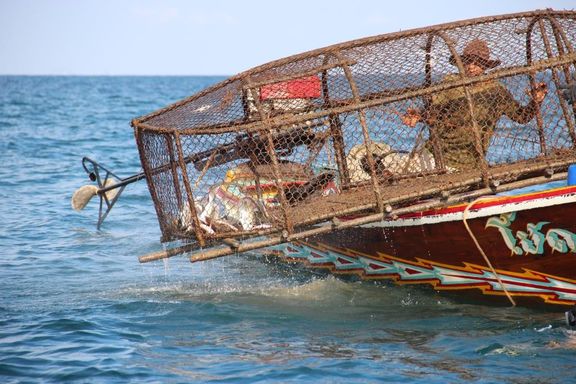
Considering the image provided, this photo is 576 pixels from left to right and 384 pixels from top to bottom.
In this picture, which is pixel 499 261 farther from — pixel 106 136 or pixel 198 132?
pixel 106 136

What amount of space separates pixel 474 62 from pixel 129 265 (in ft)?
16.3

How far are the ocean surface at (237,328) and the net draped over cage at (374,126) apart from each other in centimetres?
86

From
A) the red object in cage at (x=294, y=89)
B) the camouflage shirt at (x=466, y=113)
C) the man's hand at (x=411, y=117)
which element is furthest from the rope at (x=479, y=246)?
the red object in cage at (x=294, y=89)

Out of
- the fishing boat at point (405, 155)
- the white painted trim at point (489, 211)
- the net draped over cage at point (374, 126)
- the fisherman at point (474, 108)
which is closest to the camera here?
the white painted trim at point (489, 211)

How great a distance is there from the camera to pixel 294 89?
7.23 metres

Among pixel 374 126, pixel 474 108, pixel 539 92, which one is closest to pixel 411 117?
pixel 374 126

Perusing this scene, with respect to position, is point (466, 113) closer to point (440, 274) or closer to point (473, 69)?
point (473, 69)

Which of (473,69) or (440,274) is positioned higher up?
(473,69)

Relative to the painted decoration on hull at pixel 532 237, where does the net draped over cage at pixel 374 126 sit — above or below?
above

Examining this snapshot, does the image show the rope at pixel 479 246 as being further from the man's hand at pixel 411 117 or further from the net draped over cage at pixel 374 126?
the man's hand at pixel 411 117

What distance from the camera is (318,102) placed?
297 inches

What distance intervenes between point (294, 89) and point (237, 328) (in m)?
2.15

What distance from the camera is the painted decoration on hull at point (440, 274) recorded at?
669 cm

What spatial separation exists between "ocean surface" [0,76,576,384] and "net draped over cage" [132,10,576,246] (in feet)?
2.81
